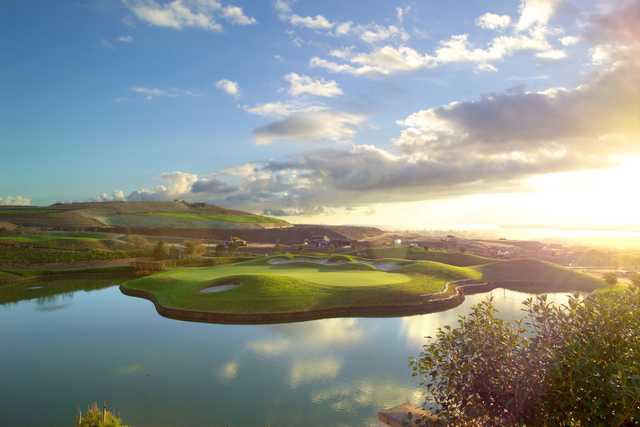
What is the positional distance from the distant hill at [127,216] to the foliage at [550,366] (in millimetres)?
92977

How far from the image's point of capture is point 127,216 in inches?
4136

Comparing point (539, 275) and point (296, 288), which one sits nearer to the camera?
point (296, 288)

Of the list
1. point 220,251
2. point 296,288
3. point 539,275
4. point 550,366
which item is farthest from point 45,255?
point 539,275

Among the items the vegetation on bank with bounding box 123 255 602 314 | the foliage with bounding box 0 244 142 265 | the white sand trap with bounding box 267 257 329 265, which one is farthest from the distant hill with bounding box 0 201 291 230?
the vegetation on bank with bounding box 123 255 602 314

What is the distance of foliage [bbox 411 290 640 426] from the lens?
17.2 feet

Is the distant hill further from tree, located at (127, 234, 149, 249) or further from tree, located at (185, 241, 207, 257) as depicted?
tree, located at (185, 241, 207, 257)

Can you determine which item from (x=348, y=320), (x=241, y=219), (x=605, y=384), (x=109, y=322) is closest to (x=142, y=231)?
(x=241, y=219)

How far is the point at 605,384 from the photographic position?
495 centimetres

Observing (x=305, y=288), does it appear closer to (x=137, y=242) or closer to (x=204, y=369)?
(x=204, y=369)

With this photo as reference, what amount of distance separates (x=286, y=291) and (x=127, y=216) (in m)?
92.2

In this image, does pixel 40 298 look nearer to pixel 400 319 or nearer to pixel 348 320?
pixel 348 320

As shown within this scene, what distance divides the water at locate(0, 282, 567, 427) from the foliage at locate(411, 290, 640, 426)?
6.57 meters

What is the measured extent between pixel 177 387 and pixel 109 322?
12548 millimetres

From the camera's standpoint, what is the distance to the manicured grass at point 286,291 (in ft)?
81.8
